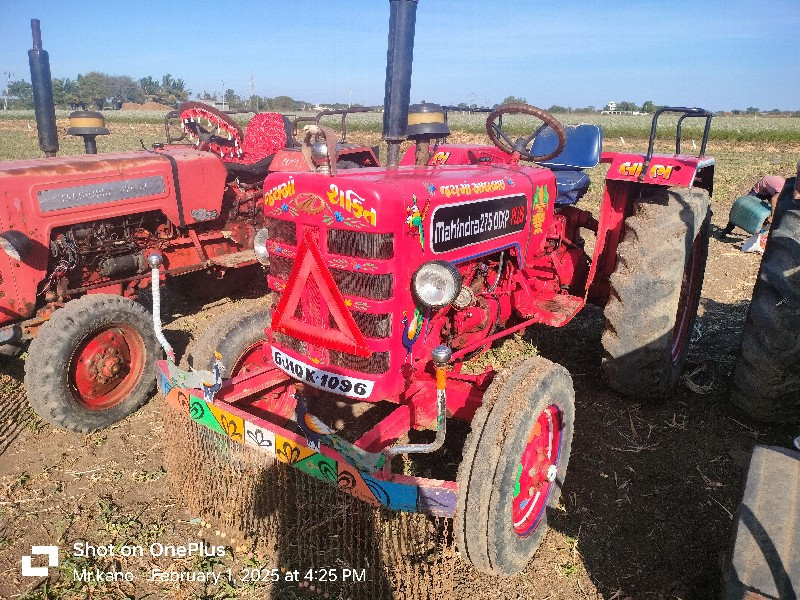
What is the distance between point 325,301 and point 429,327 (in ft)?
1.72

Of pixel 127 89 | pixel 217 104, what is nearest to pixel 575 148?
pixel 217 104

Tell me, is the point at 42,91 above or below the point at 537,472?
above

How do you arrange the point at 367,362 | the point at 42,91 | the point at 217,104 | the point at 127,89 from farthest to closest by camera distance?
the point at 127,89 → the point at 217,104 → the point at 42,91 → the point at 367,362

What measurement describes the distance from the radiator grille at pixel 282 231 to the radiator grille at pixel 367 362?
593 millimetres

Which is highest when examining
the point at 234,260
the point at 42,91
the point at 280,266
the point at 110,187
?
the point at 42,91

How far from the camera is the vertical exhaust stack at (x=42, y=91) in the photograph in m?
4.79

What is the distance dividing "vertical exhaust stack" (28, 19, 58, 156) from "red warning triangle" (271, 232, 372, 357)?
3.50 m

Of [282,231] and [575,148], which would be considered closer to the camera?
[282,231]

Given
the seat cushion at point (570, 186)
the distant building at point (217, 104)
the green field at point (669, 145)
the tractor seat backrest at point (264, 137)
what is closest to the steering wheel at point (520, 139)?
the seat cushion at point (570, 186)

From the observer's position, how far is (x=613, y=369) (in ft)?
11.7

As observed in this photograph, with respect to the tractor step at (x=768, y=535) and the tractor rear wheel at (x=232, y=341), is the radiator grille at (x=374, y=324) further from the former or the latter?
the tractor step at (x=768, y=535)

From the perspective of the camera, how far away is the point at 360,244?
2434 mm

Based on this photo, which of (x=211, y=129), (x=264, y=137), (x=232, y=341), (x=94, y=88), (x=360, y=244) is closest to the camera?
(x=360, y=244)

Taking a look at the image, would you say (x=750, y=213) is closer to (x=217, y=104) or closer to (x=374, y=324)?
(x=217, y=104)
